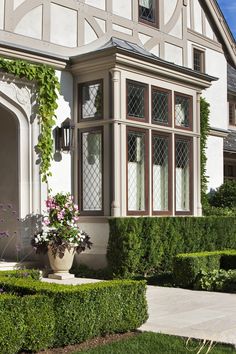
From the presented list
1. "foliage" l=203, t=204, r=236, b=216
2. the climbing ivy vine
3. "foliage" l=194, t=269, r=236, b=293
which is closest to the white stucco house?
the climbing ivy vine

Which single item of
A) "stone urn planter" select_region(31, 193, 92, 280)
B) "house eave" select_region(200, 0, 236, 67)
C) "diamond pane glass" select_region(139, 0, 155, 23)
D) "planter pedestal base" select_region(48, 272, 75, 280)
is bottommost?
"planter pedestal base" select_region(48, 272, 75, 280)

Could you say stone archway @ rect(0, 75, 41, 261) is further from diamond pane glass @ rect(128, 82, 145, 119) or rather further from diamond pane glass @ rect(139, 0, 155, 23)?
diamond pane glass @ rect(139, 0, 155, 23)

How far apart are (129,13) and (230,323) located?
9.32 m

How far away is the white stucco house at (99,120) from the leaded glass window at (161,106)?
0.02 meters

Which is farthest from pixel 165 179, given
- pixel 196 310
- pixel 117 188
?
pixel 196 310

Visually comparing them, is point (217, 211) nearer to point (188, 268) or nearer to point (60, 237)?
point (188, 268)

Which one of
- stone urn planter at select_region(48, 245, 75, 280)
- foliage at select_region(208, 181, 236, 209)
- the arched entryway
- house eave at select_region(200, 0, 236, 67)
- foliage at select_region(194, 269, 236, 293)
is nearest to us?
foliage at select_region(194, 269, 236, 293)

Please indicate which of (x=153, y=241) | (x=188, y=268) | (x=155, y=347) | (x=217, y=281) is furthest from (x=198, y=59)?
(x=155, y=347)

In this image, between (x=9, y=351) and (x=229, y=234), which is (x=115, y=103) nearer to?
(x=229, y=234)

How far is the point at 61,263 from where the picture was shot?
11.6 m

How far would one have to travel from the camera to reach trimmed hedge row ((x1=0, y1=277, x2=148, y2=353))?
235 inches

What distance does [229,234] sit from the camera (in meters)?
14.4

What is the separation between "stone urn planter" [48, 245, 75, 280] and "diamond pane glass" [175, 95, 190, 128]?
425 cm

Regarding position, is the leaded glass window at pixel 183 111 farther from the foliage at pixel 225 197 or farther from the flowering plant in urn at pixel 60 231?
the foliage at pixel 225 197
